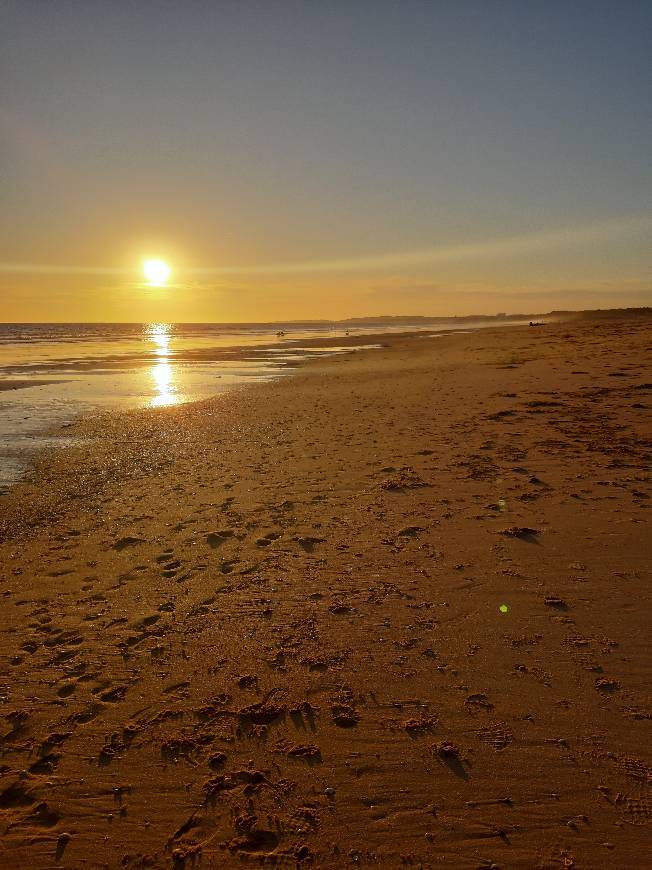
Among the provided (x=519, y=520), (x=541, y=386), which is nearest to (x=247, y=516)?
(x=519, y=520)

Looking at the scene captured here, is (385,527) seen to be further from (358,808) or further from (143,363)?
(143,363)

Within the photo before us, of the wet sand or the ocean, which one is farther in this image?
the ocean

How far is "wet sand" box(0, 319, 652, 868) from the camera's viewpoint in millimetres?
3021

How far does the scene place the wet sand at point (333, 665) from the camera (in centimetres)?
302

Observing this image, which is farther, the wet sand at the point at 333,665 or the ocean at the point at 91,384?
the ocean at the point at 91,384

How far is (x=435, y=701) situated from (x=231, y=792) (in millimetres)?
1543

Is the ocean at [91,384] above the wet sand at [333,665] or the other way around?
above

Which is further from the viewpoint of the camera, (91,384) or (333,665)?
(91,384)

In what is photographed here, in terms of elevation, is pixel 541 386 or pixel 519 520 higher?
pixel 541 386

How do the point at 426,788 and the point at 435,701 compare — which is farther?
the point at 435,701

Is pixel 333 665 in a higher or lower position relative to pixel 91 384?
lower

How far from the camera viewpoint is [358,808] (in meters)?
3.13

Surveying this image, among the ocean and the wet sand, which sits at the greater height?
the ocean

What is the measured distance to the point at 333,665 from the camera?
14.3 ft
